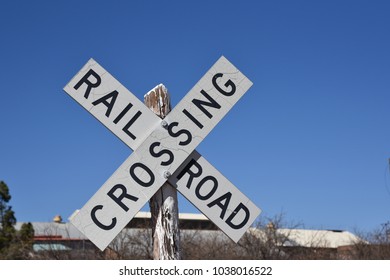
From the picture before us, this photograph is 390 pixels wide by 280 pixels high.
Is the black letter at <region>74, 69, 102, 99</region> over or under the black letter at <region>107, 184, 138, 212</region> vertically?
over

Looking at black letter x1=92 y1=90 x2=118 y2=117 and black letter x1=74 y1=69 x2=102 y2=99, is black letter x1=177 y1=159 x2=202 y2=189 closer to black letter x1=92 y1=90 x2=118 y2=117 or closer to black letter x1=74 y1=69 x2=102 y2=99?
black letter x1=92 y1=90 x2=118 y2=117

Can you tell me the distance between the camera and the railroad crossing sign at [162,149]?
176 inches

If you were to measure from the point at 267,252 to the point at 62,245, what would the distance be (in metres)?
7.64

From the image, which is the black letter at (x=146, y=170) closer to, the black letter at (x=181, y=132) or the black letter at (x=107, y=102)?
the black letter at (x=181, y=132)

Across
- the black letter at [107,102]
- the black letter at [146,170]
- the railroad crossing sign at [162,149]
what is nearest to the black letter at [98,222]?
the railroad crossing sign at [162,149]

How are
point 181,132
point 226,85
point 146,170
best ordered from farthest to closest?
point 226,85 → point 181,132 → point 146,170

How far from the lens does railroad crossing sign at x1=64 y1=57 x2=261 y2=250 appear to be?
448cm

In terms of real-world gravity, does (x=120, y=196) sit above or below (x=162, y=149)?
below

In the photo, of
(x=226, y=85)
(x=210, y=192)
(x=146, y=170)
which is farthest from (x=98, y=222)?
(x=226, y=85)

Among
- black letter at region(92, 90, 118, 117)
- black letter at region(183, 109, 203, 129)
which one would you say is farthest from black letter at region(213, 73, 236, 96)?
black letter at region(92, 90, 118, 117)

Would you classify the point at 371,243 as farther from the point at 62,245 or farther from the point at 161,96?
the point at 161,96

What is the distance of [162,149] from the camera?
15.0 ft

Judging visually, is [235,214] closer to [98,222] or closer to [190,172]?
[190,172]
